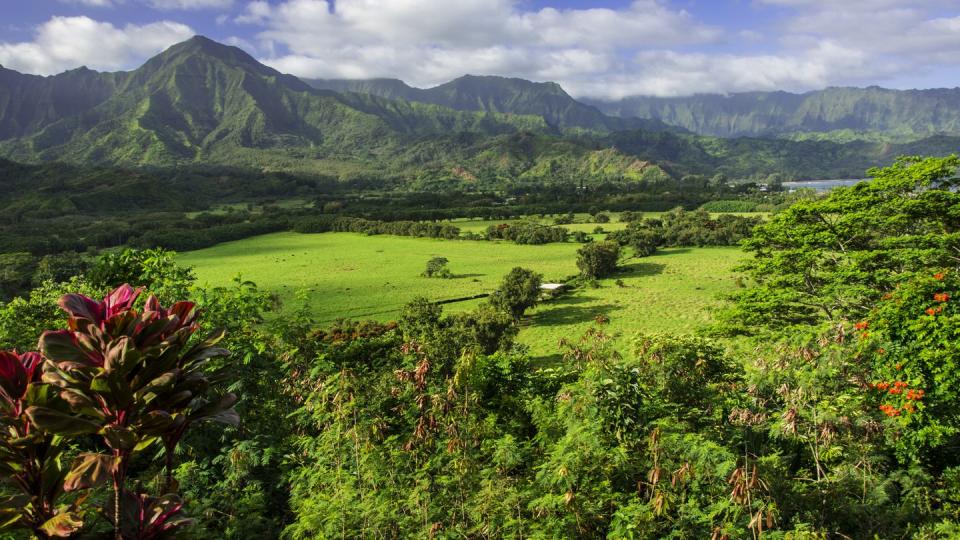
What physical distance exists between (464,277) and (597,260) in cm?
1899

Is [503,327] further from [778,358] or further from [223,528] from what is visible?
[223,528]

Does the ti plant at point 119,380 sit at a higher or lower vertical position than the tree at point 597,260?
higher

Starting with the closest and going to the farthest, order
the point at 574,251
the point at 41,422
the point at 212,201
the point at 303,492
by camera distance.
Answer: the point at 41,422
the point at 303,492
the point at 574,251
the point at 212,201

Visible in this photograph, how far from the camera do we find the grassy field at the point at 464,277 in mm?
50094

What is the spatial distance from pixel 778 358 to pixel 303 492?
1373 cm

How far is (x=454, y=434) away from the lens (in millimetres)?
7891

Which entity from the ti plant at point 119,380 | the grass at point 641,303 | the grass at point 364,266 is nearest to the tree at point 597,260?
the grass at point 641,303

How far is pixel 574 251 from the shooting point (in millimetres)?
89375

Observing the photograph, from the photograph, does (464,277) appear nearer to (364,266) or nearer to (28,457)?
(364,266)

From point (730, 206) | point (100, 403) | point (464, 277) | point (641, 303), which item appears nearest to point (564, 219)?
point (730, 206)

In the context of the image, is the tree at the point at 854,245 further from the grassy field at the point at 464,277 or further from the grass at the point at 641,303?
the grassy field at the point at 464,277

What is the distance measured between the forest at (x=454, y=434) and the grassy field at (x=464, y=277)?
2655cm

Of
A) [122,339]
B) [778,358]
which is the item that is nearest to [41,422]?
[122,339]

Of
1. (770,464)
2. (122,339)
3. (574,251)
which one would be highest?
(122,339)
